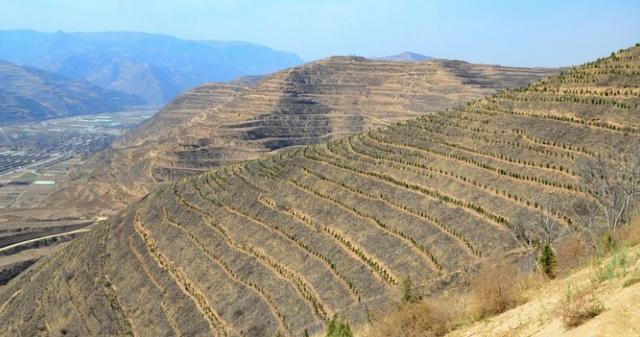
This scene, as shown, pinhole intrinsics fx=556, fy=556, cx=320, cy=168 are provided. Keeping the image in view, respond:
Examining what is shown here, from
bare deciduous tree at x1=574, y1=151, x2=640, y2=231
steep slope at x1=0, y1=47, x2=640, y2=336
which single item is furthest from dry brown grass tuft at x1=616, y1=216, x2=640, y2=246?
steep slope at x1=0, y1=47, x2=640, y2=336

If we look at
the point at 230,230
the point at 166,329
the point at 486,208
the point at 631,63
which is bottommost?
the point at 166,329

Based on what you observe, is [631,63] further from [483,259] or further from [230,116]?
[230,116]

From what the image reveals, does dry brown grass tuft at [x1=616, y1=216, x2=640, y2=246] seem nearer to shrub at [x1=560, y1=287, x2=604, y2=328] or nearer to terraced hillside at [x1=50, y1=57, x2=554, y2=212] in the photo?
shrub at [x1=560, y1=287, x2=604, y2=328]

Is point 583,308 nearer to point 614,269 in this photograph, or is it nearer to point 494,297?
point 614,269

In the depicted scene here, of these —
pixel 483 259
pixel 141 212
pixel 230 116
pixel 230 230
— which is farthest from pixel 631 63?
pixel 230 116

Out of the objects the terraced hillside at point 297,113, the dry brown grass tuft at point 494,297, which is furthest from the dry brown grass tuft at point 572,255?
the terraced hillside at point 297,113

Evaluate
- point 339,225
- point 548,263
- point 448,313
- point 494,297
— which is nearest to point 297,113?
point 339,225

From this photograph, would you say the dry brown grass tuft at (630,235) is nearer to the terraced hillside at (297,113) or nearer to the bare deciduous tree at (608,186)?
the bare deciduous tree at (608,186)
